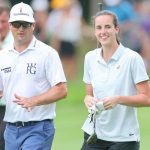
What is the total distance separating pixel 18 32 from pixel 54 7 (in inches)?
537

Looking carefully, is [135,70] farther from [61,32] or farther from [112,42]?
[61,32]

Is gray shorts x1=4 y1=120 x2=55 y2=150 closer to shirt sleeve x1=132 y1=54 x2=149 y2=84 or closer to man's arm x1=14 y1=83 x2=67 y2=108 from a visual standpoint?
man's arm x1=14 y1=83 x2=67 y2=108

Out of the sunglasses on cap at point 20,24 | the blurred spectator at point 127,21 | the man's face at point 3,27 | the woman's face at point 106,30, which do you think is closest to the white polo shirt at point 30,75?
the sunglasses on cap at point 20,24

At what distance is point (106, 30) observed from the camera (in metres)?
9.59

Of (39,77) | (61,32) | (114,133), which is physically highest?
(61,32)

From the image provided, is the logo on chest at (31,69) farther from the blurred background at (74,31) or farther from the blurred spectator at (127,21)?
the blurred spectator at (127,21)

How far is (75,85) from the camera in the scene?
72.6 ft

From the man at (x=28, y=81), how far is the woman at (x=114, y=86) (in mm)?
472

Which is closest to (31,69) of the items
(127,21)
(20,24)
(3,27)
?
(20,24)

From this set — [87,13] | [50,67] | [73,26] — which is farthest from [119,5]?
[50,67]

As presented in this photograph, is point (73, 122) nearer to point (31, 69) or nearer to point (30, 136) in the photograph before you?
point (30, 136)

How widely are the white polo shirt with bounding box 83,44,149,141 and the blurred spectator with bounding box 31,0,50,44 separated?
13.9 meters

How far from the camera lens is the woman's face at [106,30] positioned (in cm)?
958

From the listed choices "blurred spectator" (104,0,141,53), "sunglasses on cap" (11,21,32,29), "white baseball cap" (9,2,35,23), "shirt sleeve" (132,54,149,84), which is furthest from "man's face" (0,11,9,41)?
"blurred spectator" (104,0,141,53)
